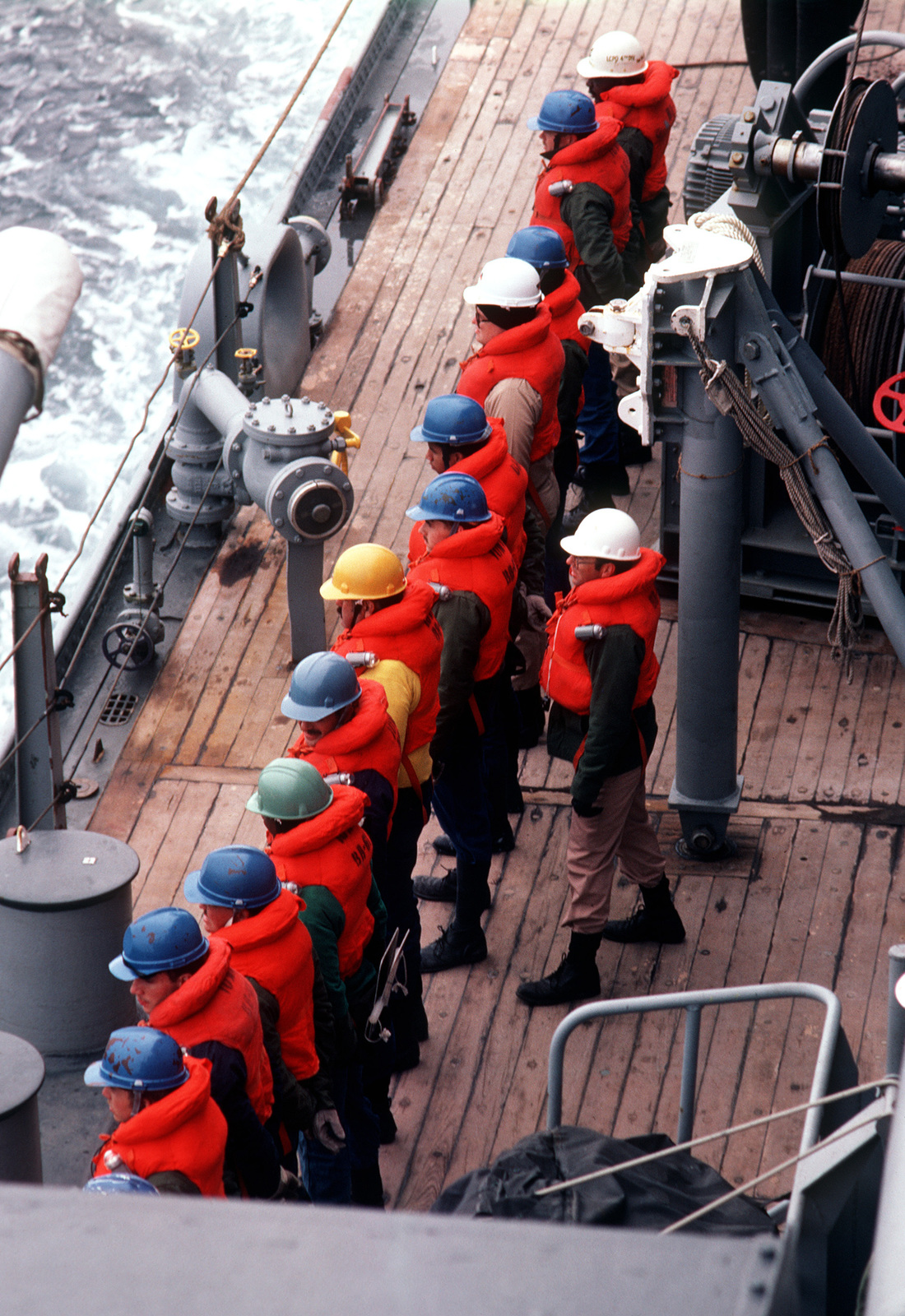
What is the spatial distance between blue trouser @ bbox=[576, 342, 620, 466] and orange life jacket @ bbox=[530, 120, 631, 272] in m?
0.51

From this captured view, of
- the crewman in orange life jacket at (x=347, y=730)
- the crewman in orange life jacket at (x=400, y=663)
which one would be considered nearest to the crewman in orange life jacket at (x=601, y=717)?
the crewman in orange life jacket at (x=400, y=663)

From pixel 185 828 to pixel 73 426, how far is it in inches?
344

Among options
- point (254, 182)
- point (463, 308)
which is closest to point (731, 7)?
point (463, 308)

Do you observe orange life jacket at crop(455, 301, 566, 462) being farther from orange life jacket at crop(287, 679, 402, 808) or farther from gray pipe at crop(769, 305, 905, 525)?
orange life jacket at crop(287, 679, 402, 808)

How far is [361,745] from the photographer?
485 cm

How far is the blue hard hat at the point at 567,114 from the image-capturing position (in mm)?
7832

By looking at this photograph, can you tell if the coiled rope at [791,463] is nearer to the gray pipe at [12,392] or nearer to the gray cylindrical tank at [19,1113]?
the gray cylindrical tank at [19,1113]

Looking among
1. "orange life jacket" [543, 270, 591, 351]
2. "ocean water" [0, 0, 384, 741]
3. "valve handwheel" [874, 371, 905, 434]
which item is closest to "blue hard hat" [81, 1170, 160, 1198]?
"valve handwheel" [874, 371, 905, 434]

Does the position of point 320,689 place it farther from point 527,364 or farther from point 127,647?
point 127,647

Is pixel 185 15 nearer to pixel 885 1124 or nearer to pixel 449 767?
pixel 449 767

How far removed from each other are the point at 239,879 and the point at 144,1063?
64 cm

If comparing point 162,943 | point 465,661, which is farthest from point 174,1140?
point 465,661

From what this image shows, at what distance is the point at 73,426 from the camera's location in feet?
48.1

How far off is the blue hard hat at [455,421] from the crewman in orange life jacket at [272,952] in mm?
2235
